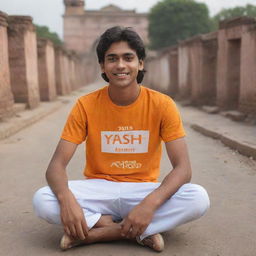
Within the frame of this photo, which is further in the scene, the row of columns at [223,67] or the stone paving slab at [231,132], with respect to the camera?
the row of columns at [223,67]

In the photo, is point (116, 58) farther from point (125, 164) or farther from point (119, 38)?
point (125, 164)

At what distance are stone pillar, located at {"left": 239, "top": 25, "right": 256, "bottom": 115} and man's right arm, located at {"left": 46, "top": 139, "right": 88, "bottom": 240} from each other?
699 cm

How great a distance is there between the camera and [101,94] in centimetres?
305

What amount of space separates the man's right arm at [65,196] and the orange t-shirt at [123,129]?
4.7 inches

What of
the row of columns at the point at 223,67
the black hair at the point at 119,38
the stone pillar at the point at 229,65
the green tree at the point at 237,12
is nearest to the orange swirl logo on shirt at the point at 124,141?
the black hair at the point at 119,38

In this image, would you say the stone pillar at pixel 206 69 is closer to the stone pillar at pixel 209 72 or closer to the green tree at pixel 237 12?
the stone pillar at pixel 209 72

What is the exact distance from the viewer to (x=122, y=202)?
2943 millimetres

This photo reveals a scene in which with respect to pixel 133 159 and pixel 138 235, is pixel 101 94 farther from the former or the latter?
pixel 138 235

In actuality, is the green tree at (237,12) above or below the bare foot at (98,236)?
above

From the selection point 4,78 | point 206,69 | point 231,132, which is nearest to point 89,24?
point 206,69

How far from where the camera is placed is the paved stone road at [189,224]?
282 centimetres

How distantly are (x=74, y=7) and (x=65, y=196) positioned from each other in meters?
55.5

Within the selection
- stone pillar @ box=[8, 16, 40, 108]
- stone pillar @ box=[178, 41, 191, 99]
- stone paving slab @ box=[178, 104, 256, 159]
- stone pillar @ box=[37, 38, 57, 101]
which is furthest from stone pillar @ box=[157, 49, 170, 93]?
stone paving slab @ box=[178, 104, 256, 159]

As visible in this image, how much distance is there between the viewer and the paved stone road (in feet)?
9.25
